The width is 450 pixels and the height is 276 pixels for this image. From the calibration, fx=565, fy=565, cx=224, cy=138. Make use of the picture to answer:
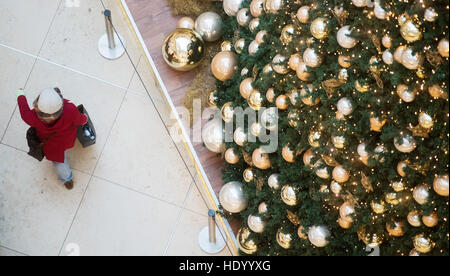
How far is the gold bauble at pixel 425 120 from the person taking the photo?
9.77 ft

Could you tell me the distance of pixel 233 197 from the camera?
4.36 meters

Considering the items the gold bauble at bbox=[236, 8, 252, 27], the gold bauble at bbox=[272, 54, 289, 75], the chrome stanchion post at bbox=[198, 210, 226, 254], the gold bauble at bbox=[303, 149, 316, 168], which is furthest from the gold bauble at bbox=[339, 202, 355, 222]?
the gold bauble at bbox=[236, 8, 252, 27]

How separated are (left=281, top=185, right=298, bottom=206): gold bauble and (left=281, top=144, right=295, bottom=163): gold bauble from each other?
0.63 ft

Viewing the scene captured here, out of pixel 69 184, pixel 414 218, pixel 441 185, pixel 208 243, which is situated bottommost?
pixel 208 243

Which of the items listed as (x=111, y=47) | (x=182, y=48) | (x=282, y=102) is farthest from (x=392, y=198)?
(x=111, y=47)

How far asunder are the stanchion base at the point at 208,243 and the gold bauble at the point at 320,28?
1901 millimetres

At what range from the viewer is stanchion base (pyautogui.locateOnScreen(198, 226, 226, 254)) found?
464 cm

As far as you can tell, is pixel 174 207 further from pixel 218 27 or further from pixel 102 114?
pixel 218 27

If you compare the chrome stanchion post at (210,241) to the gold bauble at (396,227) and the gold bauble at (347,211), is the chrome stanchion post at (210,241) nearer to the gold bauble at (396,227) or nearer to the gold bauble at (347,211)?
the gold bauble at (347,211)

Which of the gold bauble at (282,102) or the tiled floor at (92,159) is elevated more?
the gold bauble at (282,102)

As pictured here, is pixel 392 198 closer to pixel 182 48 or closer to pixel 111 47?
pixel 182 48

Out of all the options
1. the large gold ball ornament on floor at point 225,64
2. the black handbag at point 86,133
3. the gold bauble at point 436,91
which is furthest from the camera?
the black handbag at point 86,133

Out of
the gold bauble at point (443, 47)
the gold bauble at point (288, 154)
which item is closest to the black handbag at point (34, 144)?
the gold bauble at point (288, 154)

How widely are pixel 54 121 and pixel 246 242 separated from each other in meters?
1.73
